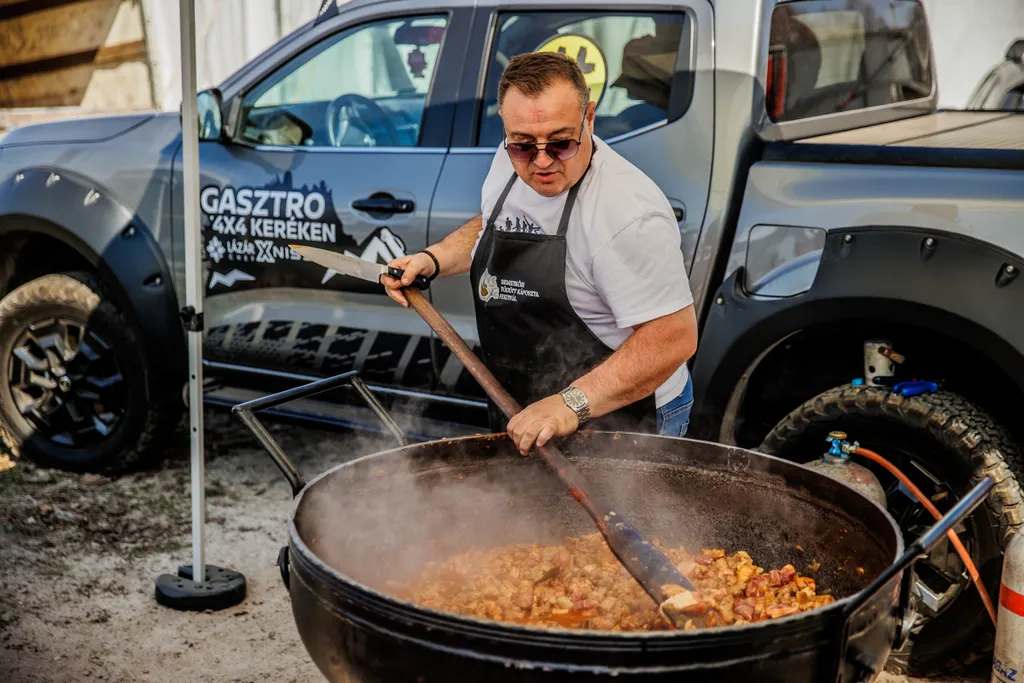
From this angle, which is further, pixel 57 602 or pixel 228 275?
pixel 228 275

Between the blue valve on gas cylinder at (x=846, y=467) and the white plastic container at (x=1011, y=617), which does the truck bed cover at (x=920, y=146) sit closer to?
the blue valve on gas cylinder at (x=846, y=467)

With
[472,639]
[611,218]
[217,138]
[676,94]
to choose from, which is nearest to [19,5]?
[217,138]

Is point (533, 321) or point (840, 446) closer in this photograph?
point (533, 321)

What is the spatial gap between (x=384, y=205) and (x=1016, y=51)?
4.08 metres

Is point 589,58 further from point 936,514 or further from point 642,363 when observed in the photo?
point 936,514

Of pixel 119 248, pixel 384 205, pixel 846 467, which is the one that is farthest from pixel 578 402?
pixel 119 248

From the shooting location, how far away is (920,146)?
10.2 ft

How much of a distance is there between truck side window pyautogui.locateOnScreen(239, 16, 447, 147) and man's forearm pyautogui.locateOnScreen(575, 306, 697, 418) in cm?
207

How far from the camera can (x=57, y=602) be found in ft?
12.0

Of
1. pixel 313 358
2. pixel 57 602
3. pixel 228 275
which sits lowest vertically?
pixel 57 602

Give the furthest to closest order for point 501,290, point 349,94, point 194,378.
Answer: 1. point 349,94
2. point 194,378
3. point 501,290

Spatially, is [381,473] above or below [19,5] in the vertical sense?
below

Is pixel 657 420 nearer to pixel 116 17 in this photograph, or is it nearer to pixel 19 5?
pixel 116 17

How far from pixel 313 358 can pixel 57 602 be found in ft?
4.56
